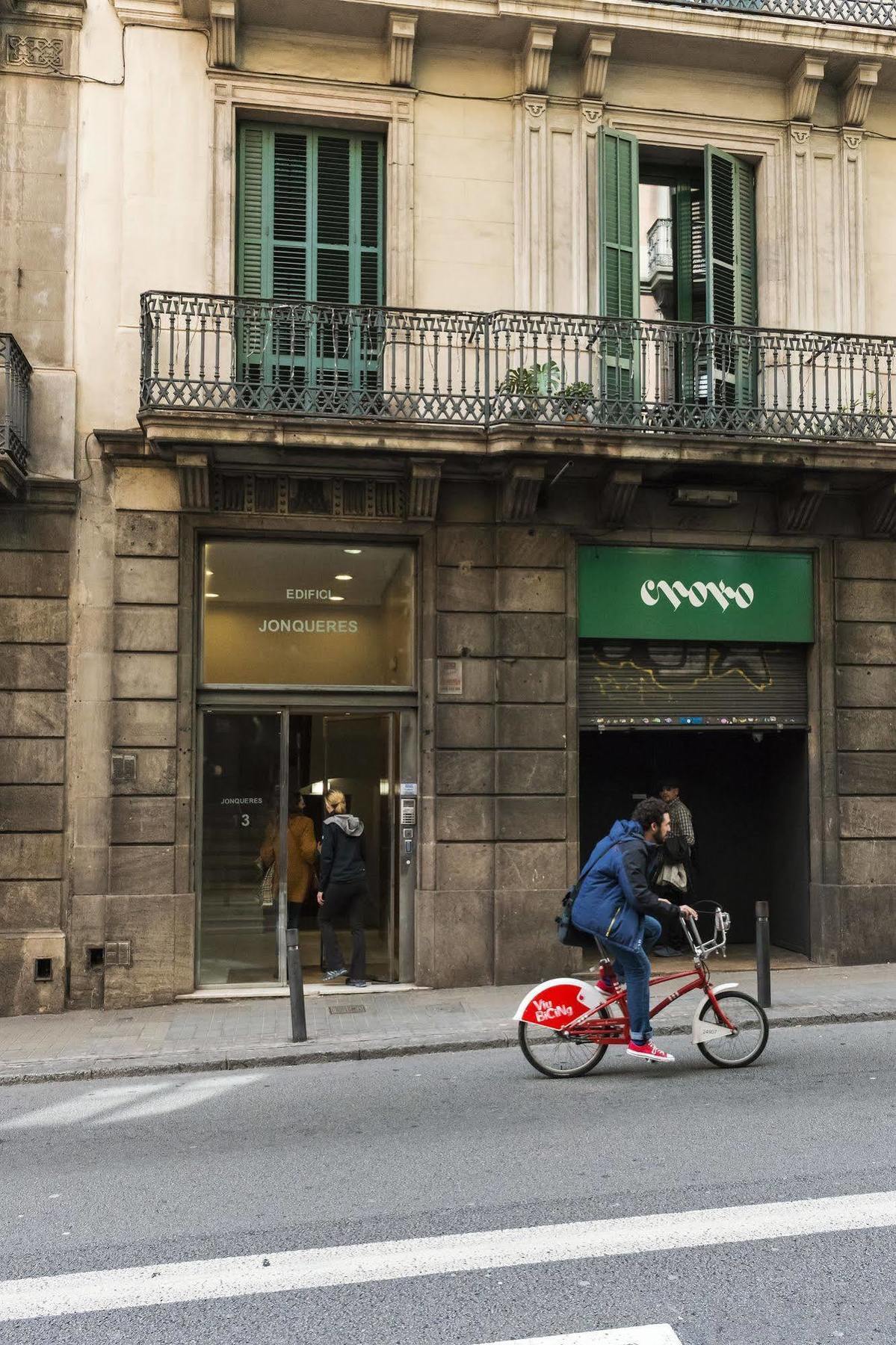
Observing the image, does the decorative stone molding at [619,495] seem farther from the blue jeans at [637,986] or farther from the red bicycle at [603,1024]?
the blue jeans at [637,986]

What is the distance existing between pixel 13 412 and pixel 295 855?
15.9 ft

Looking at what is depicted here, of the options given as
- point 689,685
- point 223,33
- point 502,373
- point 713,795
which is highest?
point 223,33

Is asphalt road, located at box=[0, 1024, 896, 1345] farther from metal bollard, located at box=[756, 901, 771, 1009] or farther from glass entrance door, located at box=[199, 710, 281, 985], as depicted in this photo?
glass entrance door, located at box=[199, 710, 281, 985]

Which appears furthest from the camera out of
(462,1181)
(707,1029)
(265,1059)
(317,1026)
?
(317,1026)

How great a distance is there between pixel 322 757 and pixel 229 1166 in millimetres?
5896

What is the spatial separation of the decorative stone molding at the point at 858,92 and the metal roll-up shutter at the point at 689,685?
18.9 ft

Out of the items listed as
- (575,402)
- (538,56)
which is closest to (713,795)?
(575,402)

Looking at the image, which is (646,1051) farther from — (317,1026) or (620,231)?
(620,231)

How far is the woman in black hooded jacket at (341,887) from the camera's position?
11.0m

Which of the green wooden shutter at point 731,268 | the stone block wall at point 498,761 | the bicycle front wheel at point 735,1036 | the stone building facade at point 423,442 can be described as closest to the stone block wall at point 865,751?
the stone building facade at point 423,442

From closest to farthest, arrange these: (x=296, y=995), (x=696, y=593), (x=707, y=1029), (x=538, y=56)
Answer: (x=707, y=1029), (x=296, y=995), (x=538, y=56), (x=696, y=593)

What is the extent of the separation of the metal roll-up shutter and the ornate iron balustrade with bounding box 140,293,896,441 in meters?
2.26

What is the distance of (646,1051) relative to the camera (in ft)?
24.6

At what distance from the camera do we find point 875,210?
1277cm
